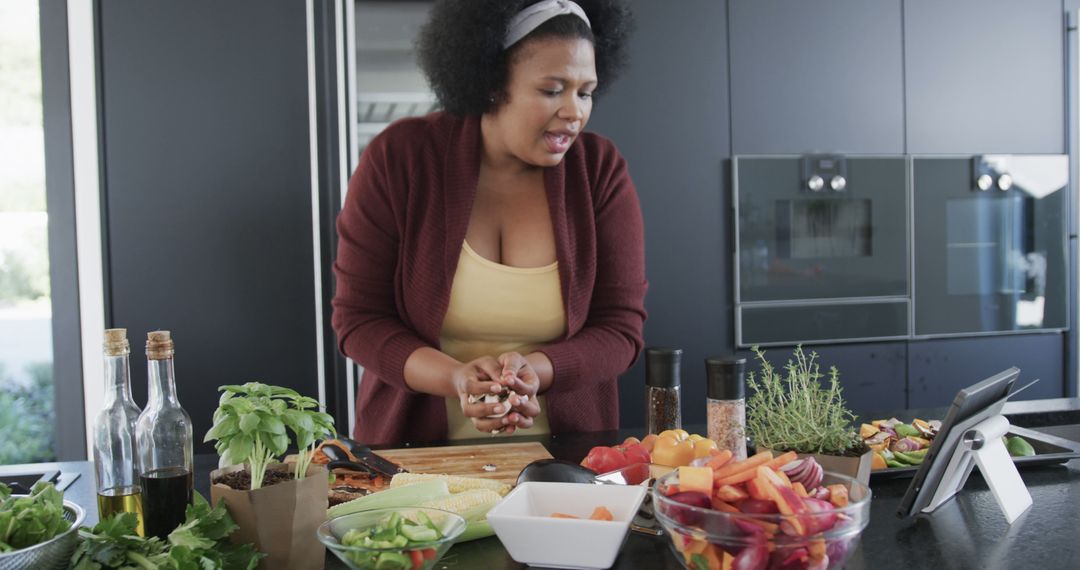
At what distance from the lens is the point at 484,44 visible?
71.7 inches

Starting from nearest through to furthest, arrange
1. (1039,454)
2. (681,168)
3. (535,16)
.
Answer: (1039,454) < (535,16) < (681,168)

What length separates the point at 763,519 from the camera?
0.81 meters

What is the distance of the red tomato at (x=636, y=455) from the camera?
1.22 meters

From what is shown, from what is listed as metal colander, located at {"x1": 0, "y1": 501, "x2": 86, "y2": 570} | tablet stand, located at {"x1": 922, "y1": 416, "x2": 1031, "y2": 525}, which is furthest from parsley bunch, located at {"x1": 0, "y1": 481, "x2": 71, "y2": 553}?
tablet stand, located at {"x1": 922, "y1": 416, "x2": 1031, "y2": 525}

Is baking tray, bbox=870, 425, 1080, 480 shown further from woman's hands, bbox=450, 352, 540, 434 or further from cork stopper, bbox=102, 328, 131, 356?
cork stopper, bbox=102, 328, 131, 356

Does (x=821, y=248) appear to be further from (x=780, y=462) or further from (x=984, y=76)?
(x=780, y=462)

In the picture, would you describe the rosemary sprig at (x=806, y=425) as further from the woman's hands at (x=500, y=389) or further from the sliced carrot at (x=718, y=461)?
the woman's hands at (x=500, y=389)

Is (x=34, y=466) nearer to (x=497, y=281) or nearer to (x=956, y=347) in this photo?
(x=497, y=281)

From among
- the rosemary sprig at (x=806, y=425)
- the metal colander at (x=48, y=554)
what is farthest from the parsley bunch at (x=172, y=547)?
the rosemary sprig at (x=806, y=425)

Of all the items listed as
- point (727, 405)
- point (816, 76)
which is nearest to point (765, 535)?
point (727, 405)

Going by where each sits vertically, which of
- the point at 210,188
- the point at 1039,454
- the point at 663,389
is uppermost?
the point at 210,188

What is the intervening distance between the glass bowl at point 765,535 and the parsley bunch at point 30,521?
1.95ft

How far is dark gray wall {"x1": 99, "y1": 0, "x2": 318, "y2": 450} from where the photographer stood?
2.76 metres

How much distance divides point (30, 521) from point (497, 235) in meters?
1.26
